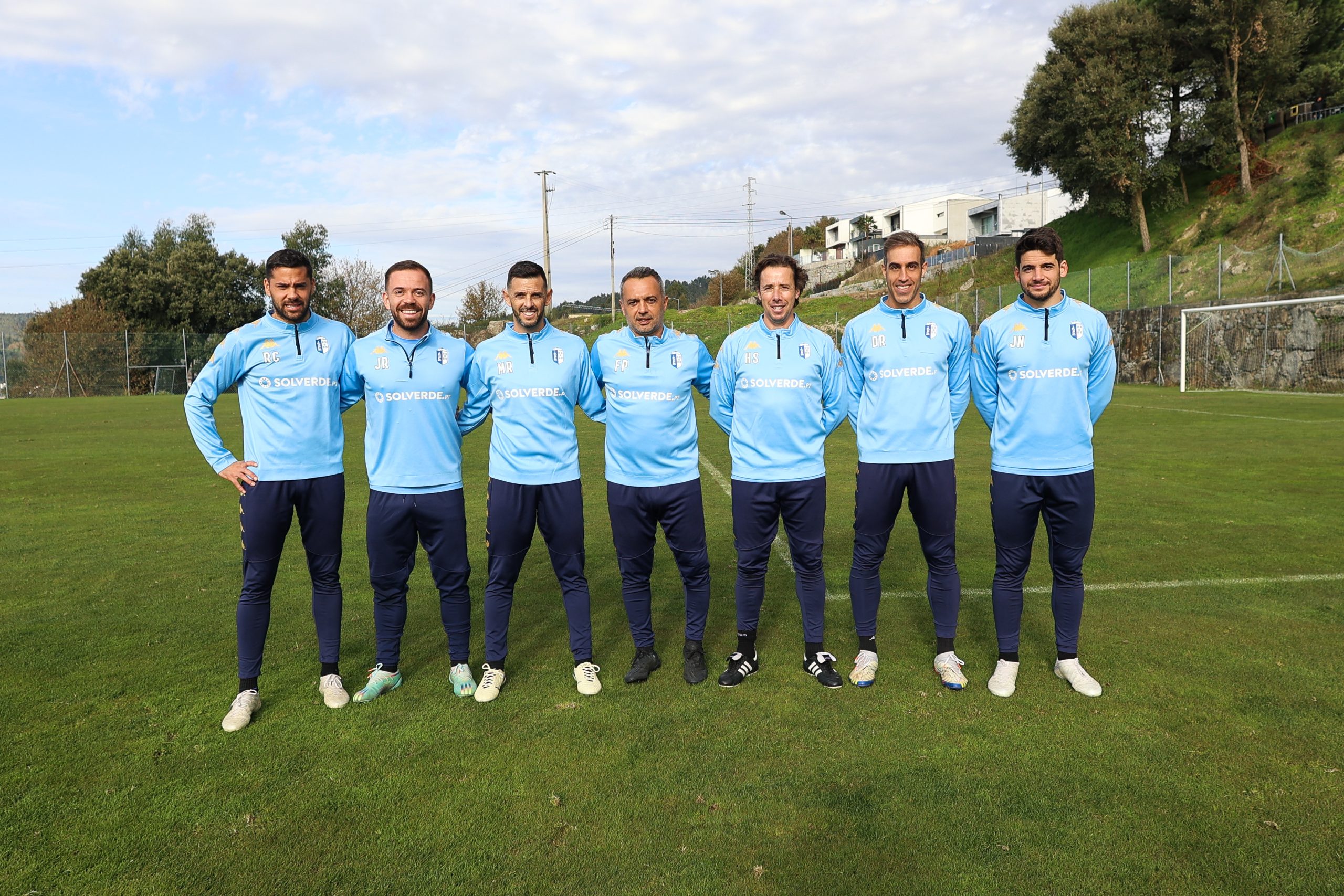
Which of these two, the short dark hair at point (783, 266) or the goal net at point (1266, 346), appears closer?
the short dark hair at point (783, 266)

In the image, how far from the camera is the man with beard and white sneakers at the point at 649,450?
3914 millimetres

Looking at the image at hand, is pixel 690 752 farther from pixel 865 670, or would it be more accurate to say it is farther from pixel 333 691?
pixel 333 691

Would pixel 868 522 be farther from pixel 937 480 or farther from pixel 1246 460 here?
pixel 1246 460

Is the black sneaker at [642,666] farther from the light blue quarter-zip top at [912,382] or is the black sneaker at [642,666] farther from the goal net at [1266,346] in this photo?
the goal net at [1266,346]

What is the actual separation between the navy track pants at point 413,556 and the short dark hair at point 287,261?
3.42 feet

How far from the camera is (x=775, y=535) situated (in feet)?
13.2

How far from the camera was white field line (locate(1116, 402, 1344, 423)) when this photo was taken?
14036 mm

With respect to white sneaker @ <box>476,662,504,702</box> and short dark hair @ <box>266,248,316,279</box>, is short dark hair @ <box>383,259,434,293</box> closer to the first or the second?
short dark hair @ <box>266,248,316,279</box>

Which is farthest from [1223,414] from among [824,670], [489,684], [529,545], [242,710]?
[242,710]

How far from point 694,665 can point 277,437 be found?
2156 millimetres

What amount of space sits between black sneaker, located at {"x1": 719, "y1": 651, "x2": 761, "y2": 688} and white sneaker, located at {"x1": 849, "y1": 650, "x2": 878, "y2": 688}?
0.46m

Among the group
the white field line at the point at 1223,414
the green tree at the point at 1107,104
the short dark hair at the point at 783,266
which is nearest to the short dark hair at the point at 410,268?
the short dark hair at the point at 783,266

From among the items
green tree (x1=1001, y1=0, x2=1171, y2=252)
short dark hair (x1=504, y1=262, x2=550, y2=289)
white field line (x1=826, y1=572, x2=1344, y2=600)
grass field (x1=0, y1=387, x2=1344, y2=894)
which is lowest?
grass field (x1=0, y1=387, x2=1344, y2=894)

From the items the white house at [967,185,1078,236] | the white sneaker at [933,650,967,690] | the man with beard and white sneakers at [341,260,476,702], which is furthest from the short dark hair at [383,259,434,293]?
the white house at [967,185,1078,236]
